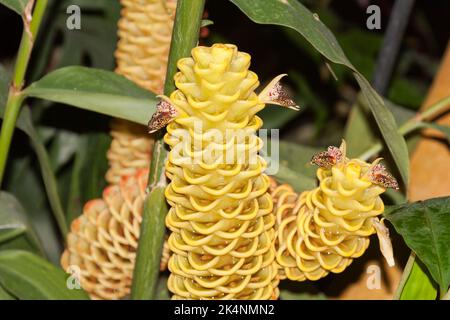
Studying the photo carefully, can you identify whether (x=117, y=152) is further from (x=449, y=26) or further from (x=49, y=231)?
(x=449, y=26)

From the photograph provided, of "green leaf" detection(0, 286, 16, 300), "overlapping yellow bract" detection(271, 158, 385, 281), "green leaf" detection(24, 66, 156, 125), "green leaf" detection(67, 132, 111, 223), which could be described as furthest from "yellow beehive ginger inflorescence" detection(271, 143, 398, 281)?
"green leaf" detection(67, 132, 111, 223)

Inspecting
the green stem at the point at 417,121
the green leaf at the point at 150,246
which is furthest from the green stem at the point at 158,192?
the green stem at the point at 417,121

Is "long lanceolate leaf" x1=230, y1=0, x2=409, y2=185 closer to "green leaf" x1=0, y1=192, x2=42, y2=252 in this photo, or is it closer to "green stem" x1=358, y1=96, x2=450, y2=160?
"green stem" x1=358, y1=96, x2=450, y2=160

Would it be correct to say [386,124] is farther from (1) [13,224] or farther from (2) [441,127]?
(1) [13,224]

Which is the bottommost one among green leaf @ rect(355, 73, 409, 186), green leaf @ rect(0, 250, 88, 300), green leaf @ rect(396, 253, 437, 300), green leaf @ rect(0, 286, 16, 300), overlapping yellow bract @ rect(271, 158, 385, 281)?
green leaf @ rect(0, 286, 16, 300)

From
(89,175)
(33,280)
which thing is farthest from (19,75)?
(89,175)

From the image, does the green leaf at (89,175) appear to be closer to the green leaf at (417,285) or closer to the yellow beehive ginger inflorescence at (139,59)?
the yellow beehive ginger inflorescence at (139,59)
